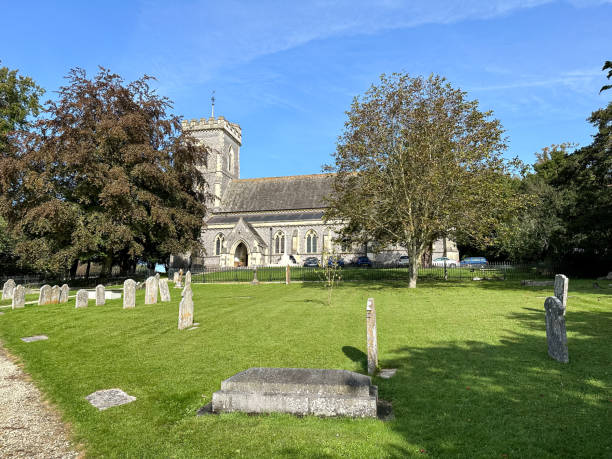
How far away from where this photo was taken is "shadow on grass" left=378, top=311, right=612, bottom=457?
3.89m

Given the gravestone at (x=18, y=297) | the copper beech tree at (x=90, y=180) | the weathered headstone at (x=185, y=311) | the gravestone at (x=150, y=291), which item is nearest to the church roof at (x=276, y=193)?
the copper beech tree at (x=90, y=180)

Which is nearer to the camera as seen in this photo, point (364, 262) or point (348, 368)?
point (348, 368)

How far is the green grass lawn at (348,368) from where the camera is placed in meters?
4.00

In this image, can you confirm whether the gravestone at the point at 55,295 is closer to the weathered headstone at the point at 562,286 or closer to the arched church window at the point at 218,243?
the weathered headstone at the point at 562,286

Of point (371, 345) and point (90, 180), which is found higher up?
point (90, 180)

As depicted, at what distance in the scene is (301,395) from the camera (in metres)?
4.65

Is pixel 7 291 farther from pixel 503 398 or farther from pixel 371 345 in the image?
pixel 503 398

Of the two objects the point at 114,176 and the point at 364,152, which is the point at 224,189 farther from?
the point at 364,152

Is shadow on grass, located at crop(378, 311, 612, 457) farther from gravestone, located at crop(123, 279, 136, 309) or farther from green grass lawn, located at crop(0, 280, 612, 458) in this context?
gravestone, located at crop(123, 279, 136, 309)

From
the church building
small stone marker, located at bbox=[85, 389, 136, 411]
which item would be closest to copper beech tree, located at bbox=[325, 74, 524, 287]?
small stone marker, located at bbox=[85, 389, 136, 411]

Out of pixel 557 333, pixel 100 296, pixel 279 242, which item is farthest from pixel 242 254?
pixel 557 333

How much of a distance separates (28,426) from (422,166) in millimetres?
17321

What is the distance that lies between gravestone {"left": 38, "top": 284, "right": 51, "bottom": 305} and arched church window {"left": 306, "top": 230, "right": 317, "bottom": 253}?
102 feet

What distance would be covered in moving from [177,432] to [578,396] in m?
5.07
